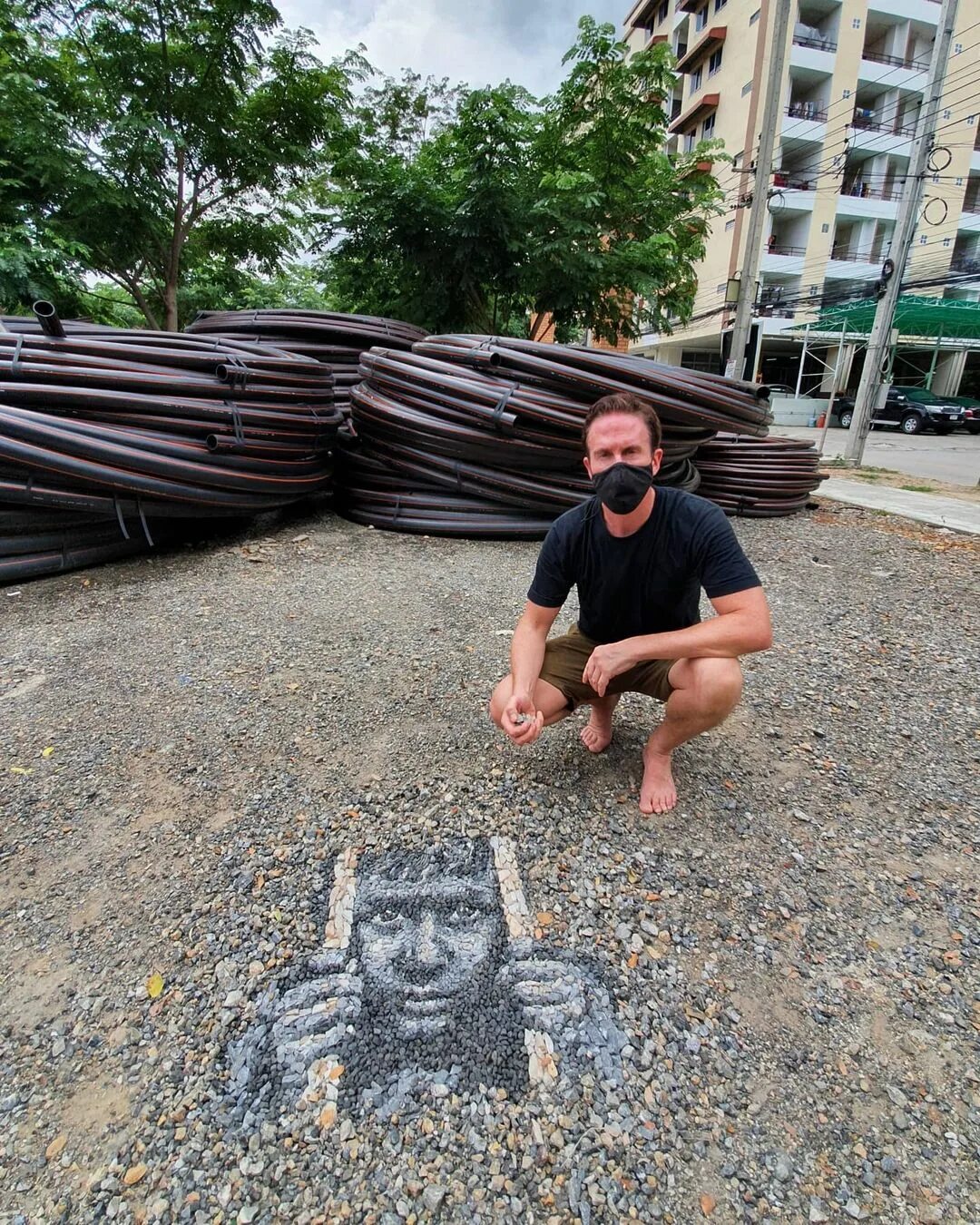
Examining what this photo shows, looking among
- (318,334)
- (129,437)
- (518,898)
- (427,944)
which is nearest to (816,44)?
(318,334)

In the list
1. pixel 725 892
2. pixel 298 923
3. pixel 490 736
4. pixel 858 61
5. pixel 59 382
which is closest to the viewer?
pixel 298 923

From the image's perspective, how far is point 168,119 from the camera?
7074mm

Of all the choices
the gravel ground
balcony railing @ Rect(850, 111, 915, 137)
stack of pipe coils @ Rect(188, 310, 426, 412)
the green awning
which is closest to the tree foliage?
stack of pipe coils @ Rect(188, 310, 426, 412)

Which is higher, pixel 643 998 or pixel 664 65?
pixel 664 65

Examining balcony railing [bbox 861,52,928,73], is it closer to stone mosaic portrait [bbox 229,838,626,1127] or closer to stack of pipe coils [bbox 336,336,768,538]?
stack of pipe coils [bbox 336,336,768,538]

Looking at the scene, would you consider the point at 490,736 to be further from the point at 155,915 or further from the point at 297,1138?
the point at 297,1138

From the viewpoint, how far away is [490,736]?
2.04 meters

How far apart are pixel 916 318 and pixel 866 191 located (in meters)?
7.79

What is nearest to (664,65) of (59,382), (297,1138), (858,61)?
(59,382)

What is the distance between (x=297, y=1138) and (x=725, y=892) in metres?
0.98

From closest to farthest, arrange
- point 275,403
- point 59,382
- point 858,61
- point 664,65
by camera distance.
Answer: point 59,382 → point 275,403 → point 664,65 → point 858,61

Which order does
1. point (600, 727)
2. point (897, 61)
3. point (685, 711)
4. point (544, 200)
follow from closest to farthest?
point (685, 711)
point (600, 727)
point (544, 200)
point (897, 61)

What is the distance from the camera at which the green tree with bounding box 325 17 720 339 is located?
7.42 m

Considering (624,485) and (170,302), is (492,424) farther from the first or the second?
(170,302)
